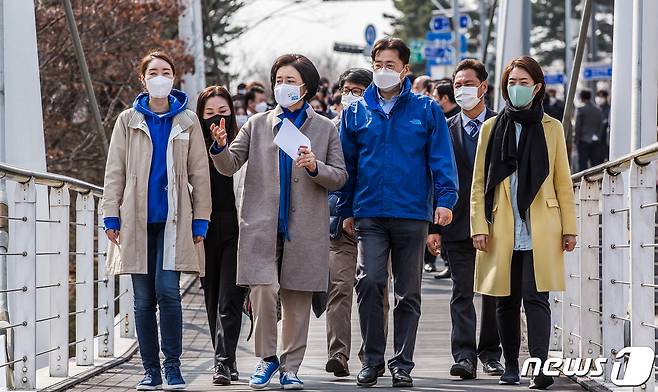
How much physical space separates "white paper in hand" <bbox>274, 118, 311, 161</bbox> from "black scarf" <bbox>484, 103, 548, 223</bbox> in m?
1.10

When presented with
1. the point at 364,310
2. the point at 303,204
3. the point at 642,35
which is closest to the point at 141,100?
the point at 303,204

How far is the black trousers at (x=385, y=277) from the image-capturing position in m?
9.17

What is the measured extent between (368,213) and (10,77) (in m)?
3.50

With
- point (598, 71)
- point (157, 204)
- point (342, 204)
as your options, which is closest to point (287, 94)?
point (342, 204)

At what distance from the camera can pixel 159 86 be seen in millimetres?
9039

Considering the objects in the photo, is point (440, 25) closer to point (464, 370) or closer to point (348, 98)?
point (348, 98)

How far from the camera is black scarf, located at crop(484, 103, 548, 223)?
29.6 ft

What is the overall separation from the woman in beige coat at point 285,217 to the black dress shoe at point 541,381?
4.33ft

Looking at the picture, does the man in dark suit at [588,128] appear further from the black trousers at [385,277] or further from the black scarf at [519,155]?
the black trousers at [385,277]

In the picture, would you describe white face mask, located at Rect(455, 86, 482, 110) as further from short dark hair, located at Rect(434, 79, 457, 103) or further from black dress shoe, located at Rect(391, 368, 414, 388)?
short dark hair, located at Rect(434, 79, 457, 103)

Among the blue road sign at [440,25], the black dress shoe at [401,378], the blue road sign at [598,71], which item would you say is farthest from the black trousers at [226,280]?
the blue road sign at [598,71]

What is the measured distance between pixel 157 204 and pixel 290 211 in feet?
2.50

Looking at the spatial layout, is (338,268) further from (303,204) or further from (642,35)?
(642,35)

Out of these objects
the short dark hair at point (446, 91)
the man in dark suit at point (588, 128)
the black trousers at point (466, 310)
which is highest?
the man in dark suit at point (588, 128)
